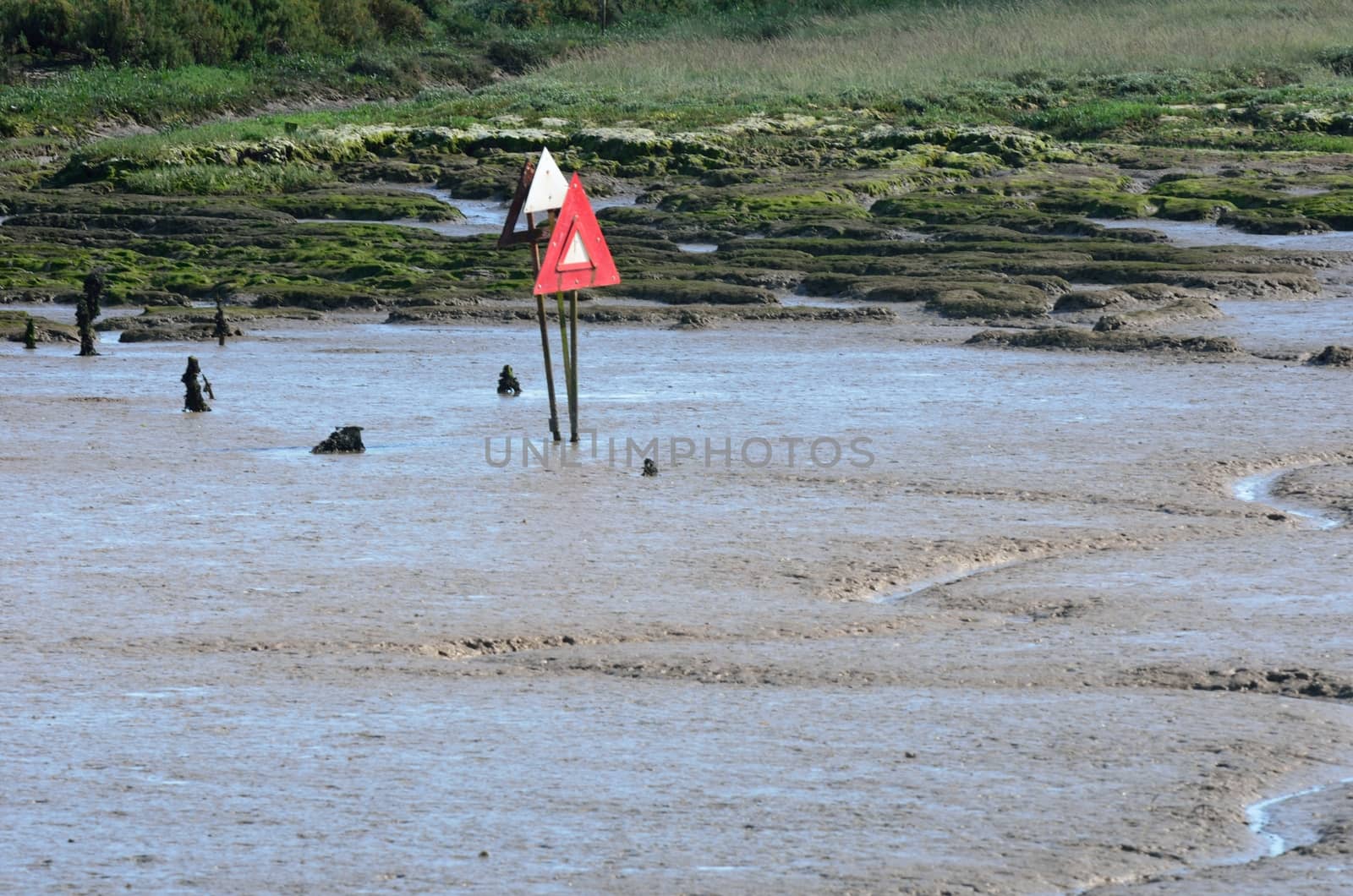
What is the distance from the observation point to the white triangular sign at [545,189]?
13.3 metres

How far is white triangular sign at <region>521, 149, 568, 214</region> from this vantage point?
43.8ft

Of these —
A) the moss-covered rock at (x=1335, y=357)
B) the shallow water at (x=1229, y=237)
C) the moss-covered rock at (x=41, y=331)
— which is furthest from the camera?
the shallow water at (x=1229, y=237)

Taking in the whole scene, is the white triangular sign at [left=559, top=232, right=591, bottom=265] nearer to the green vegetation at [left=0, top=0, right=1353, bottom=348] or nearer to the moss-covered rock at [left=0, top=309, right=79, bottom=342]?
the green vegetation at [left=0, top=0, right=1353, bottom=348]

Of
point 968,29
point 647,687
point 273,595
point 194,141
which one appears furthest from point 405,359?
point 968,29

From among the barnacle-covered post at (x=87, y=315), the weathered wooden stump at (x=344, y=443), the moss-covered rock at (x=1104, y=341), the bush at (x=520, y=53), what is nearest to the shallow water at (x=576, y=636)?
the weathered wooden stump at (x=344, y=443)

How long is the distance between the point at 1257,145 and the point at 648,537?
142 ft

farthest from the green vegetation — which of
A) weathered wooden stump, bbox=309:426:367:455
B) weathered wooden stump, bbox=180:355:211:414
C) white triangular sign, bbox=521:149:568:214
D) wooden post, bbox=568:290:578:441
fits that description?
weathered wooden stump, bbox=309:426:367:455

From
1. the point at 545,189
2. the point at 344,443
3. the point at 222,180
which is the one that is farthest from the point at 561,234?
the point at 222,180

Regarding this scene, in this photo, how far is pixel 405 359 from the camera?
19922 mm

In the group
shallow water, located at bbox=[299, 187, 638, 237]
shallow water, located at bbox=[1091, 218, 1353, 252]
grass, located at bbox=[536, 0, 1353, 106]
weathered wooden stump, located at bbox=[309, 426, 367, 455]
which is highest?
grass, located at bbox=[536, 0, 1353, 106]

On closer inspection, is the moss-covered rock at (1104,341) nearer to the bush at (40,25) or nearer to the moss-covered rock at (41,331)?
the moss-covered rock at (41,331)

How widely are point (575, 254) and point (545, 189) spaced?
49 centimetres

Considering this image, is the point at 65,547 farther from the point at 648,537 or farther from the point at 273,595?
the point at 648,537

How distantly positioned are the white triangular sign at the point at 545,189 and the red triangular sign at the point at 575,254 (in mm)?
63
